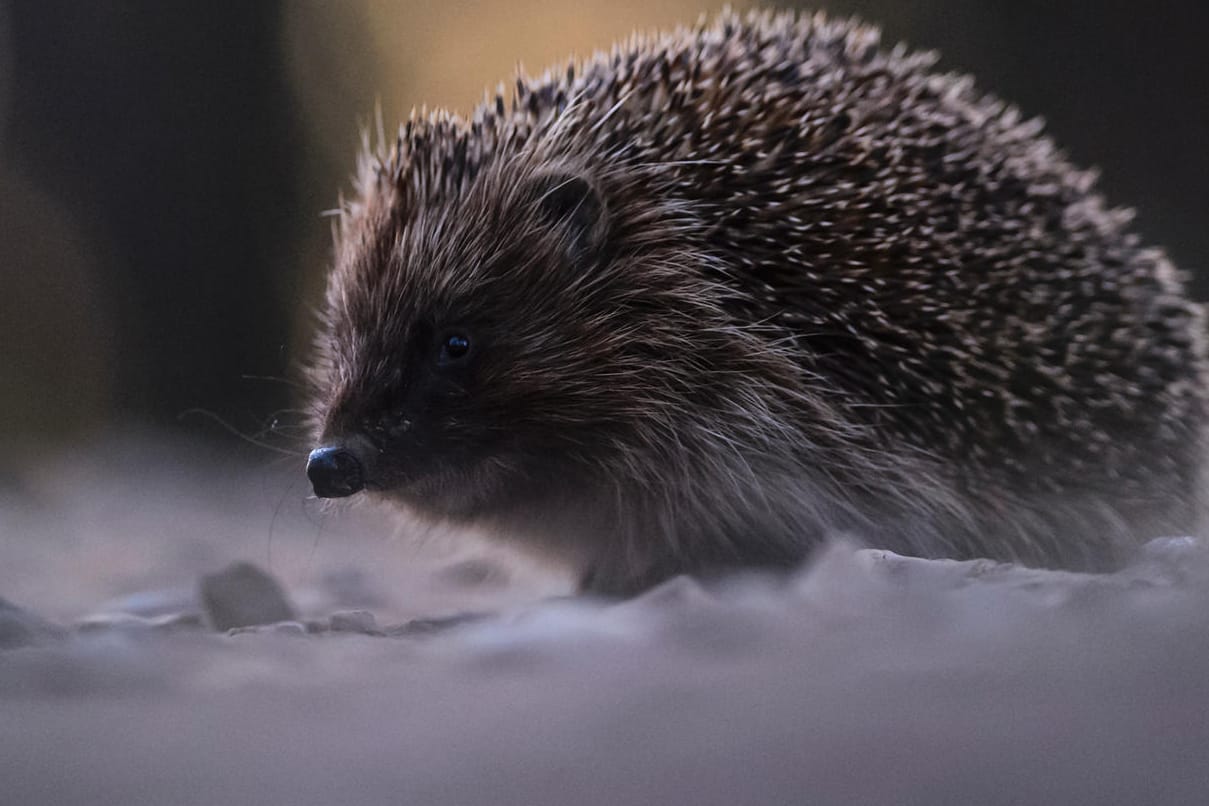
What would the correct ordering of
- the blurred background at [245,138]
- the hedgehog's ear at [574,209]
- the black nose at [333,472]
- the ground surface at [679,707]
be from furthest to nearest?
the blurred background at [245,138] → the hedgehog's ear at [574,209] → the black nose at [333,472] → the ground surface at [679,707]

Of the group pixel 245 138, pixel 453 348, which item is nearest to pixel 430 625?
pixel 453 348

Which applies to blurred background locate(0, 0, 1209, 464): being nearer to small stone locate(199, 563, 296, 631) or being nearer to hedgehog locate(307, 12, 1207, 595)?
hedgehog locate(307, 12, 1207, 595)

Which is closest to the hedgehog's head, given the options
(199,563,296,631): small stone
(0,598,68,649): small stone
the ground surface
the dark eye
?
the dark eye

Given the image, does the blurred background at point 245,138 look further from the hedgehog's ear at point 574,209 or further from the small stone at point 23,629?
the small stone at point 23,629

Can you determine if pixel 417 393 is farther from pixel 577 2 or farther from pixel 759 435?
pixel 577 2

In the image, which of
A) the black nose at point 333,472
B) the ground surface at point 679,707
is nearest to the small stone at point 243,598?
the black nose at point 333,472

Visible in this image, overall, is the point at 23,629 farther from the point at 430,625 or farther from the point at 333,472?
the point at 333,472
